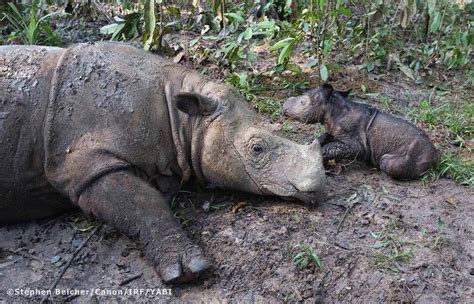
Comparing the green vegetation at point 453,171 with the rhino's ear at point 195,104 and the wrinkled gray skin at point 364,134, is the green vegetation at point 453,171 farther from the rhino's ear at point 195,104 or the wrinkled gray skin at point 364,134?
the rhino's ear at point 195,104

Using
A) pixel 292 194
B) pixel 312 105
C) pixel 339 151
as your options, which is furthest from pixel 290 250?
pixel 312 105

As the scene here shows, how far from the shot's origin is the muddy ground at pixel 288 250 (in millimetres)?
3932

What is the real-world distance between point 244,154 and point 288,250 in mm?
785

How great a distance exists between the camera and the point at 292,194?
4449 millimetres

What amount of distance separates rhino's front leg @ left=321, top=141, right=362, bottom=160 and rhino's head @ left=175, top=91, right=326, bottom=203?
0.78m

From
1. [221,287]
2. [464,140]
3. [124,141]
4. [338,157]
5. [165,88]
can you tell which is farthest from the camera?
[464,140]

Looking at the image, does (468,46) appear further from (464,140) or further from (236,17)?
(236,17)

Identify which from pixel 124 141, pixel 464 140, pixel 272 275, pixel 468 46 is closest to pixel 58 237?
pixel 124 141

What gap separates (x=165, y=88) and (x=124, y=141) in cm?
55

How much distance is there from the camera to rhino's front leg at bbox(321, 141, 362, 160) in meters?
5.33

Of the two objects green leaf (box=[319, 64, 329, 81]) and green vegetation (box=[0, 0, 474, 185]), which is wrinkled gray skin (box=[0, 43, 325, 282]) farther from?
green leaf (box=[319, 64, 329, 81])

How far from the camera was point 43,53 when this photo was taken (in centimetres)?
467

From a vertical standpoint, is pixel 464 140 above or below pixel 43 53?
below

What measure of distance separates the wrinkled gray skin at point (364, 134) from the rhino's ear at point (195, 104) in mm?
1255
